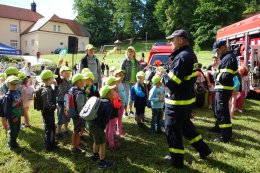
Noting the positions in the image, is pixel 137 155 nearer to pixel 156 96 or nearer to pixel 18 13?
pixel 156 96

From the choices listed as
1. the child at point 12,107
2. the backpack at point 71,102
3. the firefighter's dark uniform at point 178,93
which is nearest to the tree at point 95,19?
the child at point 12,107

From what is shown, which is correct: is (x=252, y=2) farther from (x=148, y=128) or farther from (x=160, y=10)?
(x=148, y=128)

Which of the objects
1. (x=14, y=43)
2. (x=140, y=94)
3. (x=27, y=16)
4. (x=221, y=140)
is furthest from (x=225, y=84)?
(x=27, y=16)

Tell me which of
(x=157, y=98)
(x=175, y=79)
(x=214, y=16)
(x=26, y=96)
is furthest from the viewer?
(x=214, y=16)

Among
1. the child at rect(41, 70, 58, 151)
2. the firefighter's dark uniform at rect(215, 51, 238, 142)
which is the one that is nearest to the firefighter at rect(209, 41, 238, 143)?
the firefighter's dark uniform at rect(215, 51, 238, 142)

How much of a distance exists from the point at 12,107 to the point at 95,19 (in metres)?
68.0

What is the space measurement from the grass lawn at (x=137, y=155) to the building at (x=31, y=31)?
4650 centimetres

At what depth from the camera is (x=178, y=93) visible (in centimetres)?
438

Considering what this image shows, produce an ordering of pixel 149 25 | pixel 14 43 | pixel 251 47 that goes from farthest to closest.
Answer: pixel 149 25, pixel 14 43, pixel 251 47

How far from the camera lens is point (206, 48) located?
4772cm

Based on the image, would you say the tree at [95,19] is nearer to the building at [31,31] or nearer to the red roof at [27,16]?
the red roof at [27,16]

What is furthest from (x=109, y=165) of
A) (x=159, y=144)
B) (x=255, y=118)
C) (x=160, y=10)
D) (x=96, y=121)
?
(x=160, y=10)

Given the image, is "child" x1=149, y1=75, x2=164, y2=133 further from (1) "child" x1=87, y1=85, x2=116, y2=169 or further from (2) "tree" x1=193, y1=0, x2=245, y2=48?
(2) "tree" x1=193, y1=0, x2=245, y2=48

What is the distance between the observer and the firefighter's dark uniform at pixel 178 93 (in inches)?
167
